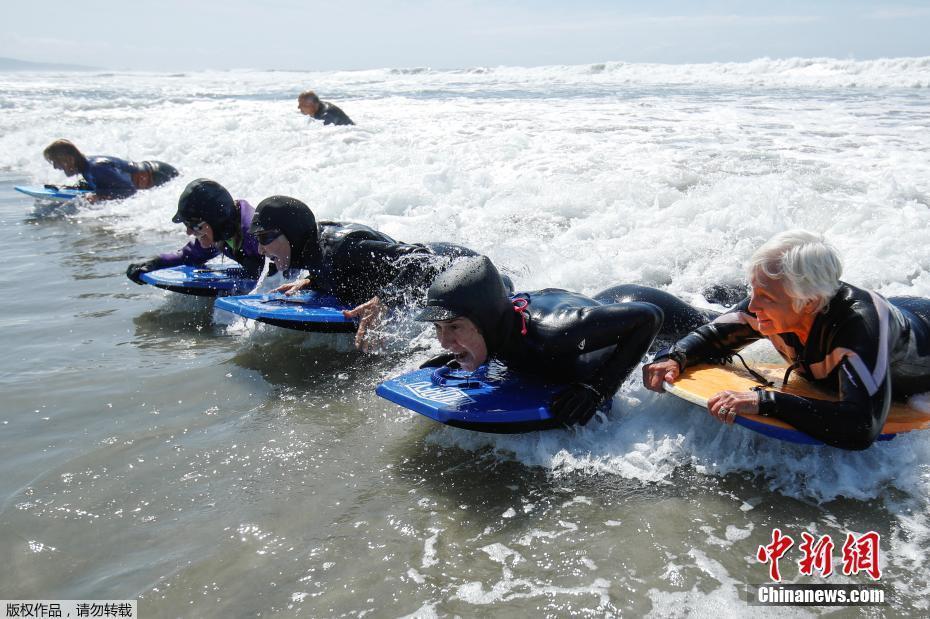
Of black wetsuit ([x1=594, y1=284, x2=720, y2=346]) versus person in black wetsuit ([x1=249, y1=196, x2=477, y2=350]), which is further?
person in black wetsuit ([x1=249, y1=196, x2=477, y2=350])

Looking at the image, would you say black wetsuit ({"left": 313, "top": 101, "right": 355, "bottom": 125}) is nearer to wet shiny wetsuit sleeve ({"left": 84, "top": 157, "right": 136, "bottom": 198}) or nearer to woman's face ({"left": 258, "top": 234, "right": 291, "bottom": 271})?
wet shiny wetsuit sleeve ({"left": 84, "top": 157, "right": 136, "bottom": 198})

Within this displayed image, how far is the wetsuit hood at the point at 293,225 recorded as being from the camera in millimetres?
5176

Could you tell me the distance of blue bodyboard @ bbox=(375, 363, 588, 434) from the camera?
351cm

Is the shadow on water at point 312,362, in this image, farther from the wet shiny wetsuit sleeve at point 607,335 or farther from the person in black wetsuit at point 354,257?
the wet shiny wetsuit sleeve at point 607,335

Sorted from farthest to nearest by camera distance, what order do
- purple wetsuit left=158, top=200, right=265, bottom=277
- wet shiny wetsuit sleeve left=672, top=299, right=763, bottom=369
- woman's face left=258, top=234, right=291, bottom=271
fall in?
purple wetsuit left=158, top=200, right=265, bottom=277 → woman's face left=258, top=234, right=291, bottom=271 → wet shiny wetsuit sleeve left=672, top=299, right=763, bottom=369

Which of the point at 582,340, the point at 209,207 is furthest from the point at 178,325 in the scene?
the point at 582,340

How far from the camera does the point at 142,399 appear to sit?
14.7 ft

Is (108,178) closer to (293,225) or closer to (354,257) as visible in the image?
(293,225)

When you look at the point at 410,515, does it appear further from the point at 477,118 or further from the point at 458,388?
the point at 477,118

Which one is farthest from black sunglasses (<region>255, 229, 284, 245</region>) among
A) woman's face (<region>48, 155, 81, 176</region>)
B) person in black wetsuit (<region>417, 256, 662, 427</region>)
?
woman's face (<region>48, 155, 81, 176</region>)

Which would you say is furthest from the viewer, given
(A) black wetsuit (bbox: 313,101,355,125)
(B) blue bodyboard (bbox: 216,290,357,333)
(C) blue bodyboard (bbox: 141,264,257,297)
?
(A) black wetsuit (bbox: 313,101,355,125)

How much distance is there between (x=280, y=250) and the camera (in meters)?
5.30

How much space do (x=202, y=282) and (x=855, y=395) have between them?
5.10 meters

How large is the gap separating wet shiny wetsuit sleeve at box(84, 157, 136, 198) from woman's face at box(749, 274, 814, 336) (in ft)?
32.7
